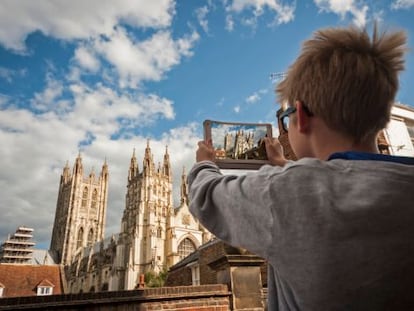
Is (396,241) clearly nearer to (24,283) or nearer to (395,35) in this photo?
(395,35)

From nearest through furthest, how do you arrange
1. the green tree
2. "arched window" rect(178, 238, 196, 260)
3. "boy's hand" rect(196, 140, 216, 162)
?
"boy's hand" rect(196, 140, 216, 162) → the green tree → "arched window" rect(178, 238, 196, 260)

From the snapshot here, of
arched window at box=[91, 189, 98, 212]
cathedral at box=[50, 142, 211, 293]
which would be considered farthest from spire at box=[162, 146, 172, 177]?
arched window at box=[91, 189, 98, 212]

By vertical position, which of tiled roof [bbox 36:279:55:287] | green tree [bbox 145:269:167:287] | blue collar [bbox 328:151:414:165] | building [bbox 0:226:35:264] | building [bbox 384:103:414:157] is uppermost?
building [bbox 0:226:35:264]

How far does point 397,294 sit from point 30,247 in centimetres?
9931

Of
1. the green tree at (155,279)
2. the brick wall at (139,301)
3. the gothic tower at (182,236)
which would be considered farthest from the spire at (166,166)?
the brick wall at (139,301)

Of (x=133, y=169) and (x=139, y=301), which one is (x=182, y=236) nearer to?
(x=133, y=169)

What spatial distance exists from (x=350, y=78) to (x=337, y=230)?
563 millimetres

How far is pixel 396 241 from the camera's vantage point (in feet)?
2.83

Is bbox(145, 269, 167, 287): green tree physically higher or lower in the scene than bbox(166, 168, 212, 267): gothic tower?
lower

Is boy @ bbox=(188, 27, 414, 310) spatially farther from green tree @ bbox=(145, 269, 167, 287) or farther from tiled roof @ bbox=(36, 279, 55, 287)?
green tree @ bbox=(145, 269, 167, 287)

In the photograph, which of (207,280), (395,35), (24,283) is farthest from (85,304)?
(24,283)

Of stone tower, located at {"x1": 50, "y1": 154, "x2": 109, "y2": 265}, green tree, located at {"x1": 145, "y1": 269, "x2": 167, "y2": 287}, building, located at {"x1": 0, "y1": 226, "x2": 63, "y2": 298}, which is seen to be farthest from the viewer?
stone tower, located at {"x1": 50, "y1": 154, "x2": 109, "y2": 265}

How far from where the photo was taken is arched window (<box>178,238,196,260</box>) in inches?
1977

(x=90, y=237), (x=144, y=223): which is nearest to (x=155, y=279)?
(x=144, y=223)
